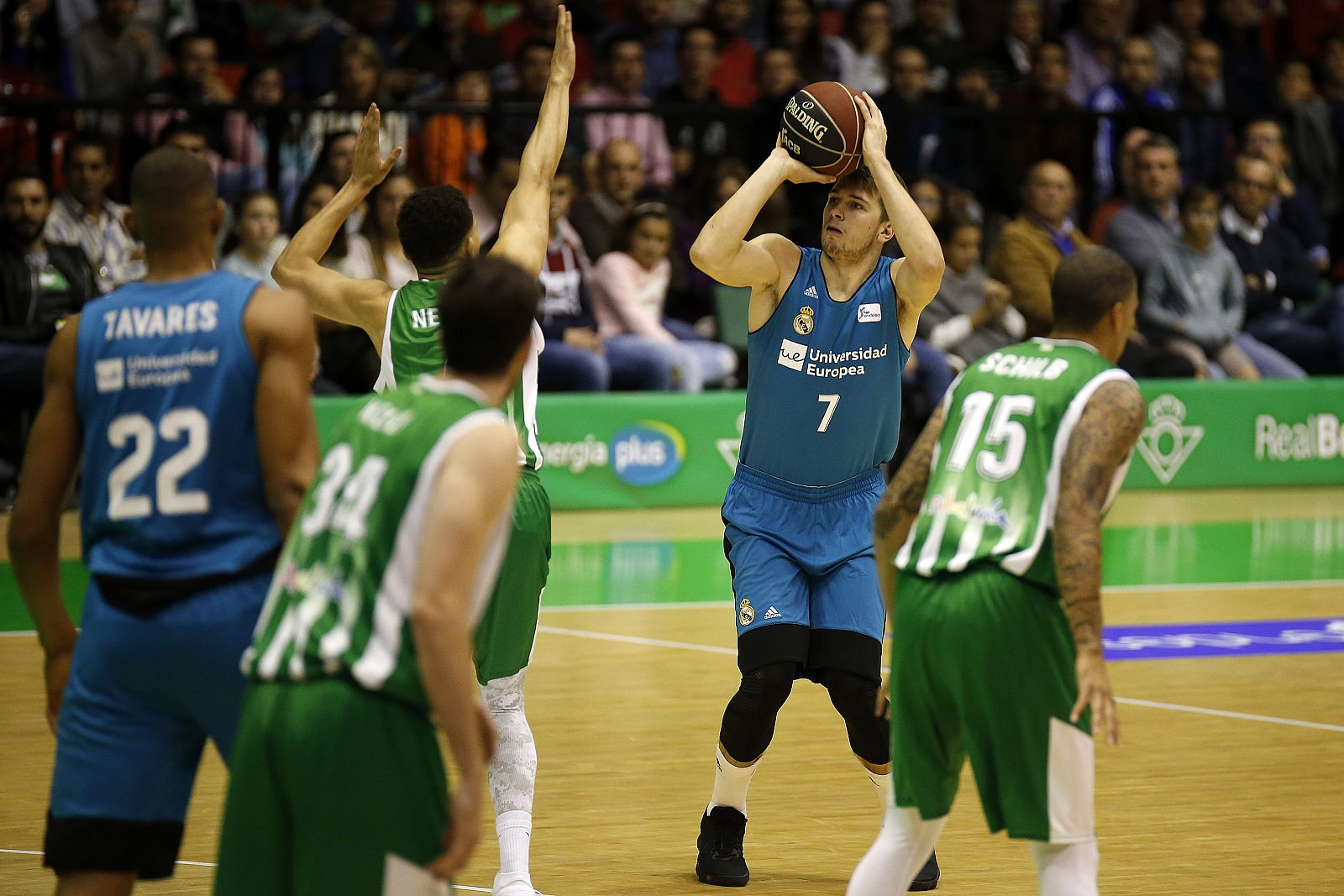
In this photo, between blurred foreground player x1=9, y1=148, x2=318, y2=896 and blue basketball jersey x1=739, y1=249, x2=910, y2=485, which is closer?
blurred foreground player x1=9, y1=148, x2=318, y2=896

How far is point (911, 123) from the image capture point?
45.8 ft

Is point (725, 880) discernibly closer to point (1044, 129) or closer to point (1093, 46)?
point (1044, 129)

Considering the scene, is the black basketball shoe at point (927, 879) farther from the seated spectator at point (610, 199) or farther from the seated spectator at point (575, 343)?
the seated spectator at point (610, 199)

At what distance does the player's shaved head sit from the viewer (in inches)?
146

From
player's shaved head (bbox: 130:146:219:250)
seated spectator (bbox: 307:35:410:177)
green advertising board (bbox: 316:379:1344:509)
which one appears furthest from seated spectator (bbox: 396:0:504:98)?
player's shaved head (bbox: 130:146:219:250)

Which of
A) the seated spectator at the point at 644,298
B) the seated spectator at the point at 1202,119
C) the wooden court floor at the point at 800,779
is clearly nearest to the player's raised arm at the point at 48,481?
the wooden court floor at the point at 800,779

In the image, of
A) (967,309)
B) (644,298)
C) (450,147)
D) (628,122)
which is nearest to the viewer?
(644,298)

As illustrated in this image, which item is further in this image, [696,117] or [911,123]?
[911,123]

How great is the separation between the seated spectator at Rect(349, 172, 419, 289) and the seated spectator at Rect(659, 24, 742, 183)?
8.38 ft

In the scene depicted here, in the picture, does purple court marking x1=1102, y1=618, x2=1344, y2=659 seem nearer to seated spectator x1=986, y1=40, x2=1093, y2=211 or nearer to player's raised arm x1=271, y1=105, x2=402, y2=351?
player's raised arm x1=271, y1=105, x2=402, y2=351

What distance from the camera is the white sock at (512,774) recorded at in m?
5.01

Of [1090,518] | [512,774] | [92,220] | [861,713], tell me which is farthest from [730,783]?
[92,220]

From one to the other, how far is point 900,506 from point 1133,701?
13.0 ft

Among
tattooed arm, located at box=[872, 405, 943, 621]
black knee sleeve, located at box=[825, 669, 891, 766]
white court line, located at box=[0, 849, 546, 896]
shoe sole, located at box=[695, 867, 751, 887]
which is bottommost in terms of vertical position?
shoe sole, located at box=[695, 867, 751, 887]
